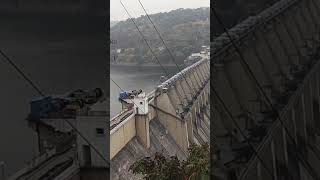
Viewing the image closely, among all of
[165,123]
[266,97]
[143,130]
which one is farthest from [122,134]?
[266,97]

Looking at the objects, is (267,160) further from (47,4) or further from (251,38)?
(47,4)

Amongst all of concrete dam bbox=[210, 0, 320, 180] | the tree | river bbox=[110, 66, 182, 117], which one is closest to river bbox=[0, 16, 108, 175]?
concrete dam bbox=[210, 0, 320, 180]

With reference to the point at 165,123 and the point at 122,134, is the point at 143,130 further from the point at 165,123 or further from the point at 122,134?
the point at 165,123

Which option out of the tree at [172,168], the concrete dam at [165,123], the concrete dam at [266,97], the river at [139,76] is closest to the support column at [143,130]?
the concrete dam at [165,123]

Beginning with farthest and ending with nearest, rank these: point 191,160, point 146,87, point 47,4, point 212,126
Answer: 1. point 146,87
2. point 191,160
3. point 212,126
4. point 47,4

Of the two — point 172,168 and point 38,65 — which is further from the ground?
point 38,65

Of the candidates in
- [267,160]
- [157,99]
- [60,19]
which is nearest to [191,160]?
[267,160]

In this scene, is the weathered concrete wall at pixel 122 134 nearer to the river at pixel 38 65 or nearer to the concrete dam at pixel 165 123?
the concrete dam at pixel 165 123
